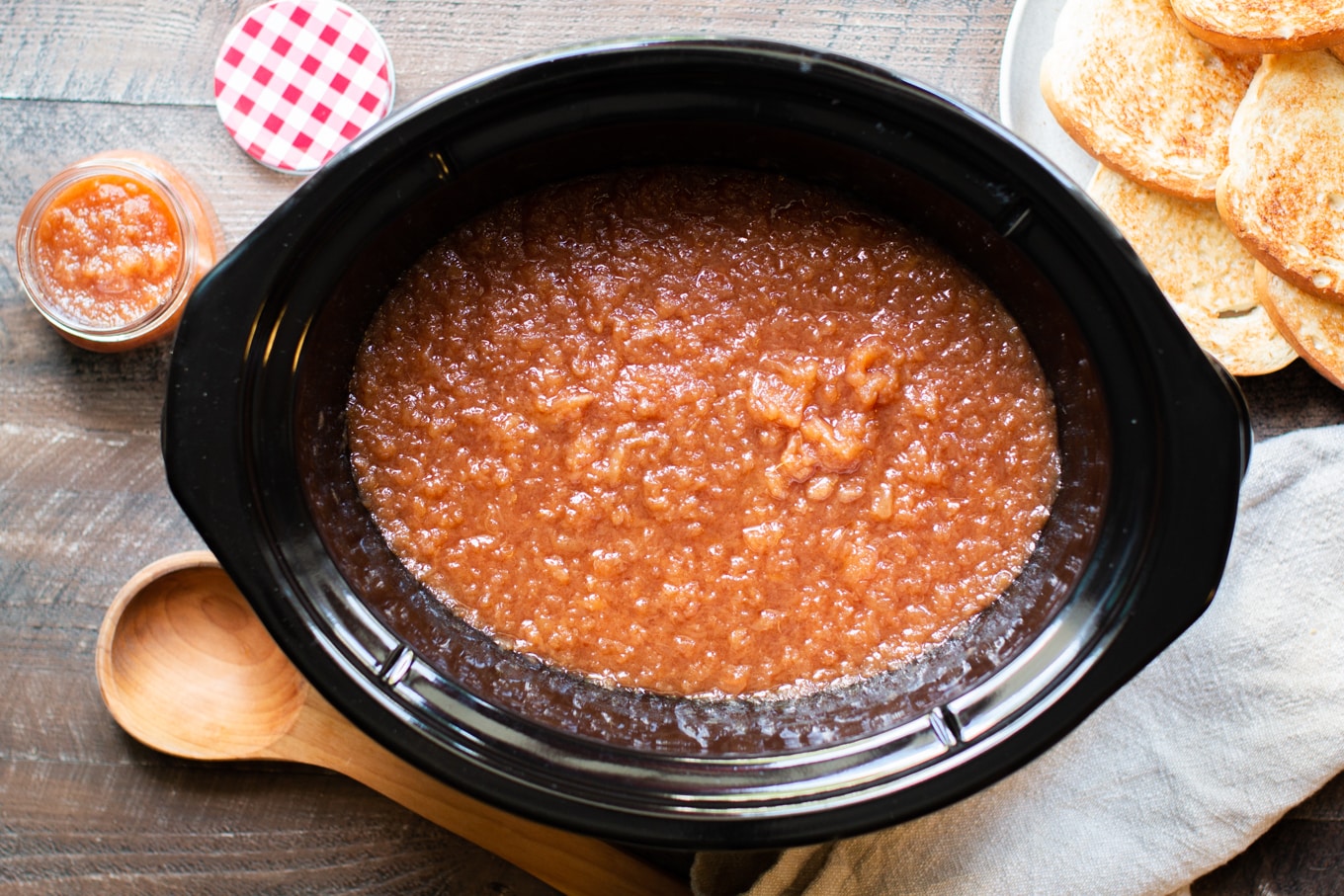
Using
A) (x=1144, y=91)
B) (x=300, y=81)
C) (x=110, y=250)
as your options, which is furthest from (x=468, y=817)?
(x=1144, y=91)

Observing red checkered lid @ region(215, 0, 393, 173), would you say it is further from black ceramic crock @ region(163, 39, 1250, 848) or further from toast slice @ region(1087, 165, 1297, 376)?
toast slice @ region(1087, 165, 1297, 376)

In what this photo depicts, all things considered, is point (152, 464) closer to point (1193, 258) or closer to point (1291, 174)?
point (1193, 258)

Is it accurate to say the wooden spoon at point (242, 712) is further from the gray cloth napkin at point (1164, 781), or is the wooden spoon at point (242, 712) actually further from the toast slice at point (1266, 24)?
the toast slice at point (1266, 24)

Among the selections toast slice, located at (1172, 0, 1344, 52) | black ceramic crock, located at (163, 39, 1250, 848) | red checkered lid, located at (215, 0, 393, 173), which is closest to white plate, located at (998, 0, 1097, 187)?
toast slice, located at (1172, 0, 1344, 52)

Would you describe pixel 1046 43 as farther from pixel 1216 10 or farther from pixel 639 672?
pixel 639 672

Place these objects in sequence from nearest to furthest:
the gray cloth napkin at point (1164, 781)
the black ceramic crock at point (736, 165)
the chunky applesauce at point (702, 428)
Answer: the black ceramic crock at point (736, 165) → the chunky applesauce at point (702, 428) → the gray cloth napkin at point (1164, 781)

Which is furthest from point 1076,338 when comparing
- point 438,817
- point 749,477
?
point 438,817

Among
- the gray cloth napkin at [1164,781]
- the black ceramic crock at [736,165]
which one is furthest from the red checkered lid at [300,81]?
the gray cloth napkin at [1164,781]
